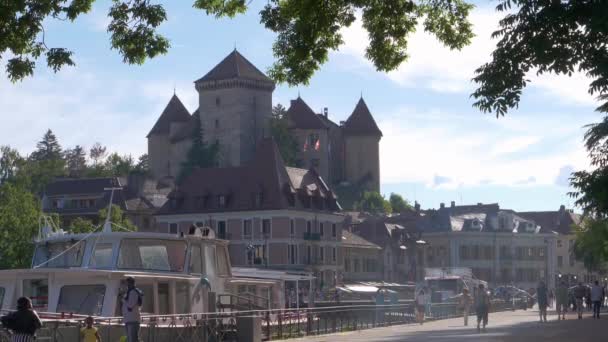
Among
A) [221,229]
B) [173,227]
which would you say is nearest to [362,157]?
[173,227]

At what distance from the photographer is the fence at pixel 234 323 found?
990 inches

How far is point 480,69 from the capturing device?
19.3 metres

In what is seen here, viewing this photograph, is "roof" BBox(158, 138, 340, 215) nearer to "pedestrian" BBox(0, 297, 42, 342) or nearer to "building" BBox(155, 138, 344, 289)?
"building" BBox(155, 138, 344, 289)

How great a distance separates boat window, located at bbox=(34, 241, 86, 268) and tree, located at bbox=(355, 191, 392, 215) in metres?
138

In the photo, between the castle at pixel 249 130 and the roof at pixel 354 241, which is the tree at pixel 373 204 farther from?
the roof at pixel 354 241

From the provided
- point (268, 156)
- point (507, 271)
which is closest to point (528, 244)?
point (507, 271)

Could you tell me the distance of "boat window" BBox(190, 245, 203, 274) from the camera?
32.6 m

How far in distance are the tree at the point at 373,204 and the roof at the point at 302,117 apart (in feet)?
40.4

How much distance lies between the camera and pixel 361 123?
188 m

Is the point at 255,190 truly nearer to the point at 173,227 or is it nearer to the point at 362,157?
the point at 173,227

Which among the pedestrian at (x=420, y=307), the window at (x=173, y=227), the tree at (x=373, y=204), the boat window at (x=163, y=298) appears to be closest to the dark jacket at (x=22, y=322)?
the boat window at (x=163, y=298)

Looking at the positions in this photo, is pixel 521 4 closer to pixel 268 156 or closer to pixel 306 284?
pixel 306 284

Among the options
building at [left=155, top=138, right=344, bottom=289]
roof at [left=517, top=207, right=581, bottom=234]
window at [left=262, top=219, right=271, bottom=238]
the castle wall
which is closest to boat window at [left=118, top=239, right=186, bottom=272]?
building at [left=155, top=138, right=344, bottom=289]

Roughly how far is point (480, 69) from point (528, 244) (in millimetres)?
116598
